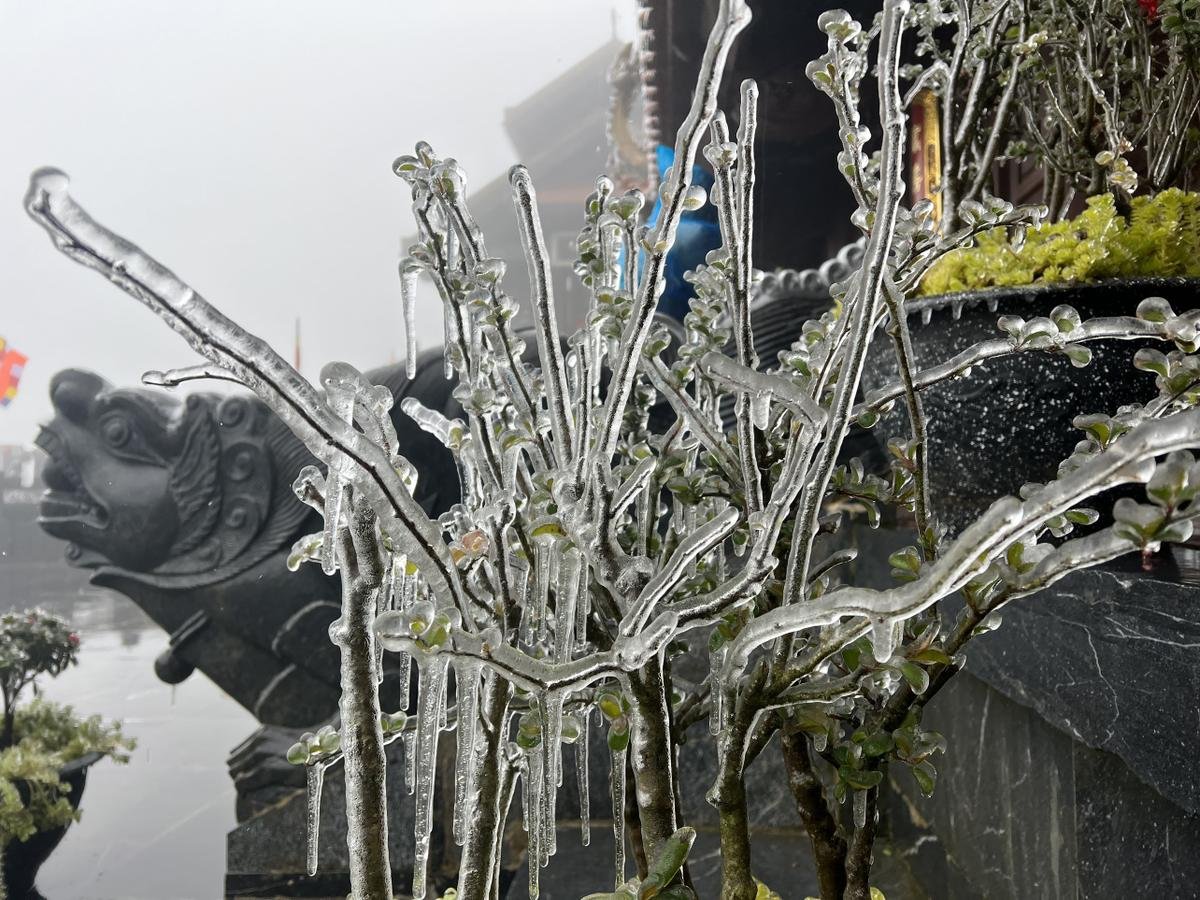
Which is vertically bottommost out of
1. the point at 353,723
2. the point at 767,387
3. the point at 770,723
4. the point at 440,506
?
the point at 440,506

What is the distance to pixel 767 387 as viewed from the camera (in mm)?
450

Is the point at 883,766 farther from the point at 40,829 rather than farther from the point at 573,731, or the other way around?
the point at 40,829

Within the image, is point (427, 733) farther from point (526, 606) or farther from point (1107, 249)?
point (1107, 249)

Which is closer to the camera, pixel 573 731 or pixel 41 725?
pixel 573 731

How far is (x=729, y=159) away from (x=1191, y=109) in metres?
1.14

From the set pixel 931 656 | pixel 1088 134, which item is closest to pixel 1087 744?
pixel 931 656

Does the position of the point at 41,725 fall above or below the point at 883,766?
below

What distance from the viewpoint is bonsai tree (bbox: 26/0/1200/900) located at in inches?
15.1

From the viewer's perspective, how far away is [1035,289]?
105 cm

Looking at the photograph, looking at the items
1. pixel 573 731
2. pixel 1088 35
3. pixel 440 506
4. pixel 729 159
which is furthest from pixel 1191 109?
pixel 440 506

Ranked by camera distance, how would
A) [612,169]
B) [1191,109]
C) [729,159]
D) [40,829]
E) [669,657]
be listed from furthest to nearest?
[612,169], [40,829], [1191,109], [669,657], [729,159]

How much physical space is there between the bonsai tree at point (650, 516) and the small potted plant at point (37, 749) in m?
2.63

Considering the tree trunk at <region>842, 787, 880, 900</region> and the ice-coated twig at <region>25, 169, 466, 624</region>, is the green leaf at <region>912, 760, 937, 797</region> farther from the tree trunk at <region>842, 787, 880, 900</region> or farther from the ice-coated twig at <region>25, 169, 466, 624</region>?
the ice-coated twig at <region>25, 169, 466, 624</region>

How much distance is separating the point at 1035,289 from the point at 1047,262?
0.08 metres
